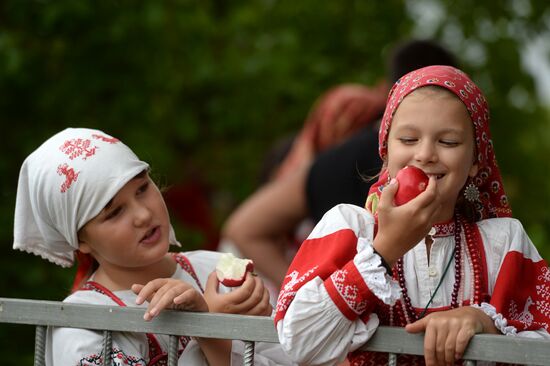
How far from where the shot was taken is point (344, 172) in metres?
4.91

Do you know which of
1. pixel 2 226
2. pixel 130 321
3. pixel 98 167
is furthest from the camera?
pixel 2 226

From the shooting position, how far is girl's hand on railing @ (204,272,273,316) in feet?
10.5

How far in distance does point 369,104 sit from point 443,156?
2701 mm

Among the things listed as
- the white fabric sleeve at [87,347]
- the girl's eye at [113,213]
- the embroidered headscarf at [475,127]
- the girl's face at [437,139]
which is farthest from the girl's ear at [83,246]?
the girl's face at [437,139]

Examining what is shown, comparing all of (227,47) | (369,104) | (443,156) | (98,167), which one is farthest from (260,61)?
(443,156)

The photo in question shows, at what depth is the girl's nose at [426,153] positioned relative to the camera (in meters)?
2.87

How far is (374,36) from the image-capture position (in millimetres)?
8930

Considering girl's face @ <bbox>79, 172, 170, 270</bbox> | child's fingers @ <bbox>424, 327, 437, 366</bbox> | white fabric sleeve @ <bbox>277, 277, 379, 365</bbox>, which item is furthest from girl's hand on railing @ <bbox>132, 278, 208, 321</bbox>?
child's fingers @ <bbox>424, 327, 437, 366</bbox>

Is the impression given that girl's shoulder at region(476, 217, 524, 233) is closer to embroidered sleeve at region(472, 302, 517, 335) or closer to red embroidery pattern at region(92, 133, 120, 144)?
embroidered sleeve at region(472, 302, 517, 335)

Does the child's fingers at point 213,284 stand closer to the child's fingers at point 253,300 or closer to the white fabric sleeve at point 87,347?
the child's fingers at point 253,300

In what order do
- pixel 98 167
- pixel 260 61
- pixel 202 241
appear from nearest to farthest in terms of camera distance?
pixel 98 167, pixel 202 241, pixel 260 61

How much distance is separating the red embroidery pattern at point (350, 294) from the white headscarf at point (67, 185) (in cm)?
97

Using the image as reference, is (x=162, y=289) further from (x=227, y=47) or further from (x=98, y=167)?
(x=227, y=47)

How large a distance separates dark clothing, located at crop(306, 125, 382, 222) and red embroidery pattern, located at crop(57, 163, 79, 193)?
1581 millimetres
